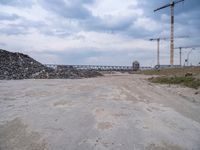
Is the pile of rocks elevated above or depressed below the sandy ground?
above

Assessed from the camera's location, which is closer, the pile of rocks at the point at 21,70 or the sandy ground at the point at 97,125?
the sandy ground at the point at 97,125

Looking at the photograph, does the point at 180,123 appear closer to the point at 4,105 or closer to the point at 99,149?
the point at 99,149

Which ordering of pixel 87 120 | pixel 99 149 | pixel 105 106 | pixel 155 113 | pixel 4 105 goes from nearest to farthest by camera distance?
pixel 99 149 → pixel 87 120 → pixel 155 113 → pixel 105 106 → pixel 4 105

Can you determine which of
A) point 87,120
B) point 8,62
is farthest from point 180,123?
point 8,62

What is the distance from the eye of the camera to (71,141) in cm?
835

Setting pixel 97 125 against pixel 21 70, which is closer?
pixel 97 125

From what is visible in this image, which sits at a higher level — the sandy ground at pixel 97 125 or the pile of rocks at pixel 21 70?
the pile of rocks at pixel 21 70

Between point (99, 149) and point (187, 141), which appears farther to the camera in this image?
point (187, 141)

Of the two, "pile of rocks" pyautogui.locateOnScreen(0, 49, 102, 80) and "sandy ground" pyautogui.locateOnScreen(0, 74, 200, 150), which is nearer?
"sandy ground" pyautogui.locateOnScreen(0, 74, 200, 150)

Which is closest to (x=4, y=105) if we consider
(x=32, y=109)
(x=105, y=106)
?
(x=32, y=109)

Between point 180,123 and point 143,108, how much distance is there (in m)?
2.53

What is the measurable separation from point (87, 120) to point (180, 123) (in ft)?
11.0

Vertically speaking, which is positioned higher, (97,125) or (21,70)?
(21,70)

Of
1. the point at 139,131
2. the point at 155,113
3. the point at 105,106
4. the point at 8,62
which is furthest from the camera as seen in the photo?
the point at 8,62
